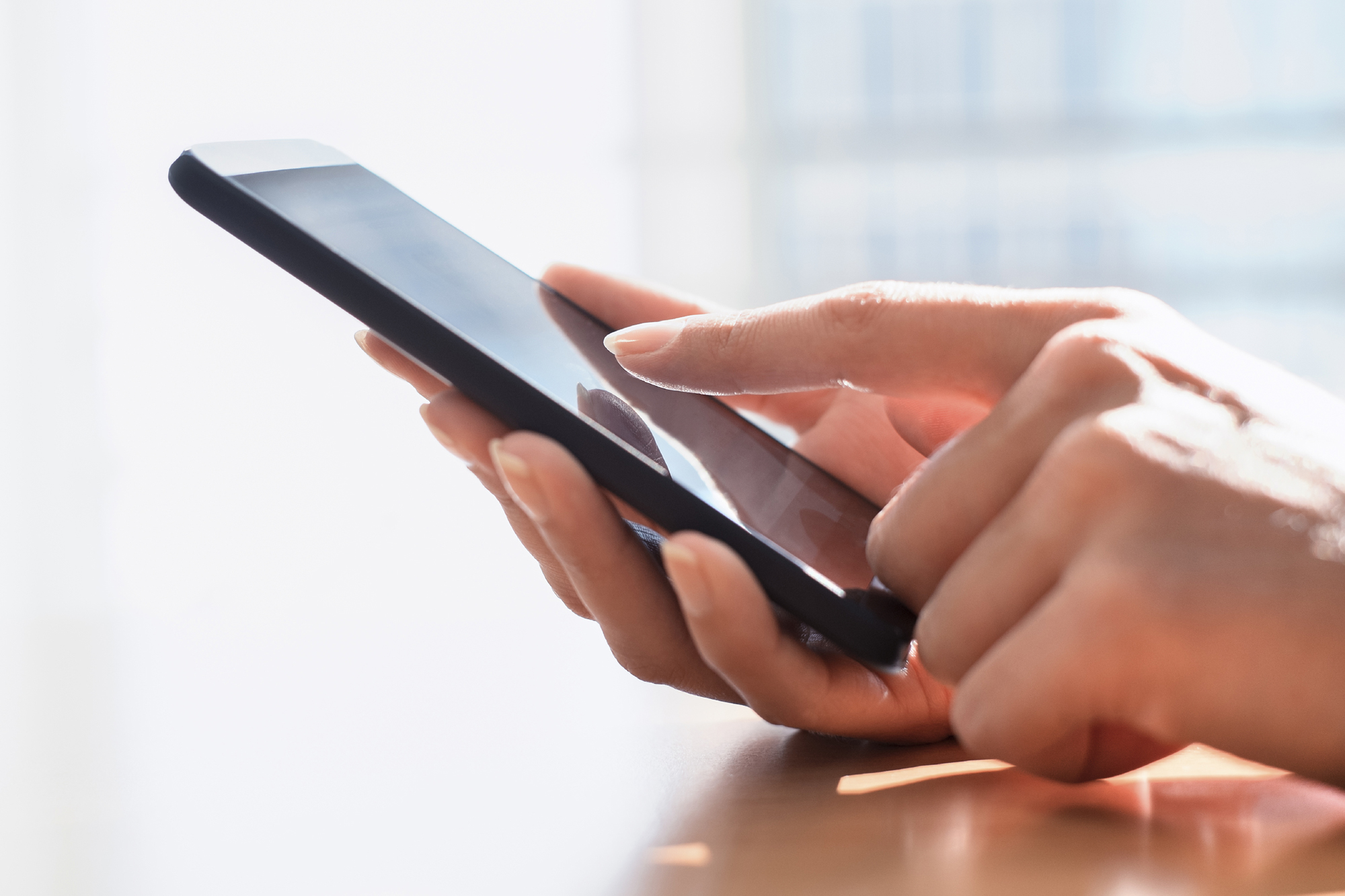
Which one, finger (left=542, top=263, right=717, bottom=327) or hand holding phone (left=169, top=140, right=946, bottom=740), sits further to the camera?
finger (left=542, top=263, right=717, bottom=327)

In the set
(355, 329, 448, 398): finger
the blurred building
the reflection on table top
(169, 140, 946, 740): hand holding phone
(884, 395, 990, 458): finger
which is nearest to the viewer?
the reflection on table top

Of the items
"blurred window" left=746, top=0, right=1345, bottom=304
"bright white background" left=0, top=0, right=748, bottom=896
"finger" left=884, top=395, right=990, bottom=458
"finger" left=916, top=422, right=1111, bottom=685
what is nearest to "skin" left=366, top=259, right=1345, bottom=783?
"finger" left=916, top=422, right=1111, bottom=685

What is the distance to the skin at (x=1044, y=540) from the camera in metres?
0.29

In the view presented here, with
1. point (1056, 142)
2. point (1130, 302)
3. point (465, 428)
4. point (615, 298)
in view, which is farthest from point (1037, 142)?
point (465, 428)

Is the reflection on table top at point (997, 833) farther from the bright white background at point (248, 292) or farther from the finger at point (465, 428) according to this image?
the bright white background at point (248, 292)

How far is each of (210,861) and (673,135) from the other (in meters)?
2.29

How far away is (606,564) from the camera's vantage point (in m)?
0.41

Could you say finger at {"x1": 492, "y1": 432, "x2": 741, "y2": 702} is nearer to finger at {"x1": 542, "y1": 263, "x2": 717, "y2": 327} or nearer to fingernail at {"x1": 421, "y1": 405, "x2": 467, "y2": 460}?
fingernail at {"x1": 421, "y1": 405, "x2": 467, "y2": 460}

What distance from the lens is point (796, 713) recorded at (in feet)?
1.34

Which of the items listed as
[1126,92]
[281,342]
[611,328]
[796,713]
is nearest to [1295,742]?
[796,713]

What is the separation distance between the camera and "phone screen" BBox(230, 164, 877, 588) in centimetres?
40

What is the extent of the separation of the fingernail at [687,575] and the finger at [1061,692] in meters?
0.09

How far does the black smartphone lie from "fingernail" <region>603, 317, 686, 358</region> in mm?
24

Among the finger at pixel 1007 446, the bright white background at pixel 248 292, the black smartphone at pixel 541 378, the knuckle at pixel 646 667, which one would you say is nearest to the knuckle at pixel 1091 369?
the finger at pixel 1007 446
